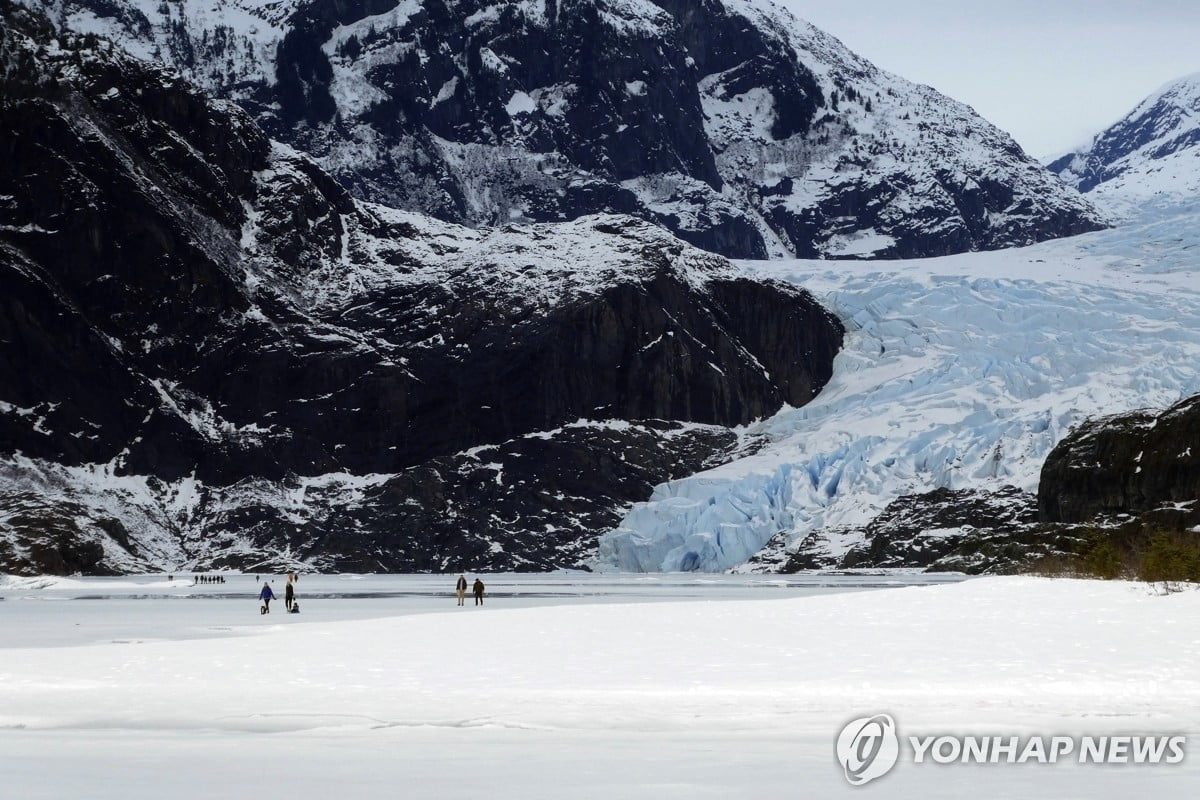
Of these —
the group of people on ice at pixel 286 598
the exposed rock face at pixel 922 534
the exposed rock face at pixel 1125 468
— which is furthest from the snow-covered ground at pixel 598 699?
the exposed rock face at pixel 922 534

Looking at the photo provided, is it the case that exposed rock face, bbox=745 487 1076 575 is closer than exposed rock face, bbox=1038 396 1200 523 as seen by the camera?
No

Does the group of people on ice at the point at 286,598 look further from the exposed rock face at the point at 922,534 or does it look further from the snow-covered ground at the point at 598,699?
the exposed rock face at the point at 922,534

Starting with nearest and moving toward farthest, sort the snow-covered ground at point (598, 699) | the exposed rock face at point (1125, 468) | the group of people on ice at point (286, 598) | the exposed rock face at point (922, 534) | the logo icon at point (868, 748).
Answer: the snow-covered ground at point (598, 699) → the logo icon at point (868, 748) → the group of people on ice at point (286, 598) → the exposed rock face at point (1125, 468) → the exposed rock face at point (922, 534)

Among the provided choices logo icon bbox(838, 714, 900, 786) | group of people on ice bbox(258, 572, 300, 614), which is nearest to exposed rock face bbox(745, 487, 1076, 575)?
group of people on ice bbox(258, 572, 300, 614)

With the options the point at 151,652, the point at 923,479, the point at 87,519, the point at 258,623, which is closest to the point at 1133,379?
the point at 923,479

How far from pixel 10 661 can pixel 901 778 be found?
1130 inches

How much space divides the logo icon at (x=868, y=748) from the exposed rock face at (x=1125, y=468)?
110377 millimetres

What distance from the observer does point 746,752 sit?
25922 millimetres

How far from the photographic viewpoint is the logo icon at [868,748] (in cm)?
2358

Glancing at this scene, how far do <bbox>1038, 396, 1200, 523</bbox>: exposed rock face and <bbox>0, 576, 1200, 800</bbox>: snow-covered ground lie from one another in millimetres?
81636

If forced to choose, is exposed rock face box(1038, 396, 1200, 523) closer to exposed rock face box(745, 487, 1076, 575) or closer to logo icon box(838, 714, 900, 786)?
exposed rock face box(745, 487, 1076, 575)

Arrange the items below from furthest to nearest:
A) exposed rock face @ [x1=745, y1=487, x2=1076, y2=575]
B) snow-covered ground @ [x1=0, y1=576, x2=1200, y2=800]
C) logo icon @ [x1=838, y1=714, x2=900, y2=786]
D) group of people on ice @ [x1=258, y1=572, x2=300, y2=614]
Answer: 1. exposed rock face @ [x1=745, y1=487, x2=1076, y2=575]
2. group of people on ice @ [x1=258, y1=572, x2=300, y2=614]
3. logo icon @ [x1=838, y1=714, x2=900, y2=786]
4. snow-covered ground @ [x1=0, y1=576, x2=1200, y2=800]

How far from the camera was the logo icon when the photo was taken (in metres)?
23.6

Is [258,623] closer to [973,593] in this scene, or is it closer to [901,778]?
[973,593]
